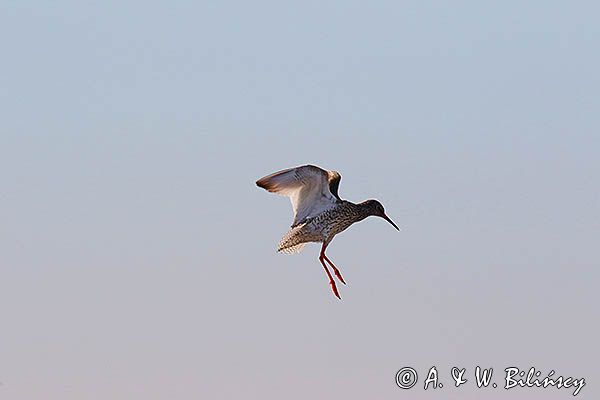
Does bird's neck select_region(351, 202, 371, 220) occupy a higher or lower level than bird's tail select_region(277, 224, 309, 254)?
higher

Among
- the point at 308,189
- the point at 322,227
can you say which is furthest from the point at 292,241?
the point at 308,189

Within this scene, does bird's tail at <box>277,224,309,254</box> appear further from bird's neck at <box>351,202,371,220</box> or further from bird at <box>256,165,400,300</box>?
bird's neck at <box>351,202,371,220</box>

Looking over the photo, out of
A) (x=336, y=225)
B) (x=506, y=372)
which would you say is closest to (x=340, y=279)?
(x=336, y=225)

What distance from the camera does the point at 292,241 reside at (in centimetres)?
3052

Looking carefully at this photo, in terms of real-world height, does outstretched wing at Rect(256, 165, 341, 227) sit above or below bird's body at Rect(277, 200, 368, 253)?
above

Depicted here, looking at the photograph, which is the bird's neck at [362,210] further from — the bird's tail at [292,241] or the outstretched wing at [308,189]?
the bird's tail at [292,241]

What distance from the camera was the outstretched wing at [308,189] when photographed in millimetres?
29219

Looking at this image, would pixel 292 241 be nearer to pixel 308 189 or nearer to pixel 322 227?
pixel 322 227

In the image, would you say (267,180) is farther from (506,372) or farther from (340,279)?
(506,372)

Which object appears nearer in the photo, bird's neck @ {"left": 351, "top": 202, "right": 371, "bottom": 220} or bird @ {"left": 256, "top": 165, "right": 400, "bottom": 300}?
bird @ {"left": 256, "top": 165, "right": 400, "bottom": 300}

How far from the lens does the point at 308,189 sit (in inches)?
1182

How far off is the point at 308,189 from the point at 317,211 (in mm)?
546

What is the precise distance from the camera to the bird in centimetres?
2961

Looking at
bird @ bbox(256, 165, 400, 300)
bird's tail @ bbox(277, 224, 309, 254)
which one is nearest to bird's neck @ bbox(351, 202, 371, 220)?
bird @ bbox(256, 165, 400, 300)
